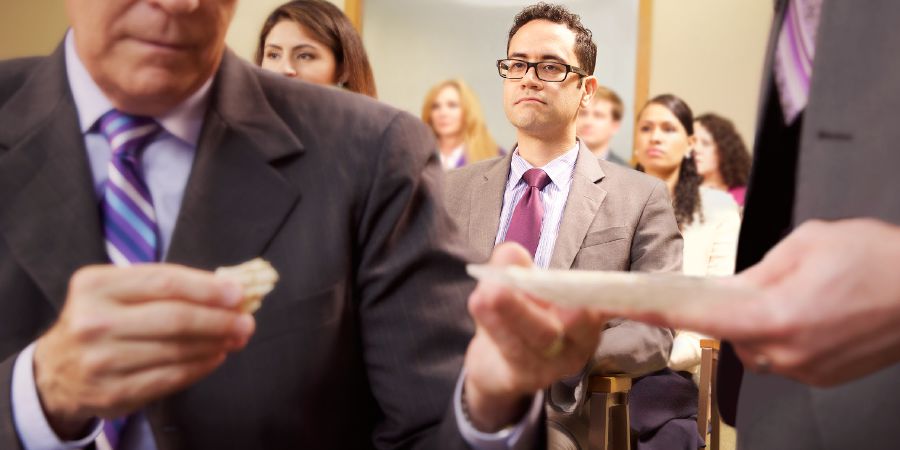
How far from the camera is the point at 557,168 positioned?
235cm

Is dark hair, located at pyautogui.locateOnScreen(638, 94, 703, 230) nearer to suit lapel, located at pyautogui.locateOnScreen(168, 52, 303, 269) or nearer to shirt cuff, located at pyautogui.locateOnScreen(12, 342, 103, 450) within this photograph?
suit lapel, located at pyautogui.locateOnScreen(168, 52, 303, 269)

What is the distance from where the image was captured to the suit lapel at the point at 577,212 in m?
2.14

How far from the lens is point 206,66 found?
90 cm

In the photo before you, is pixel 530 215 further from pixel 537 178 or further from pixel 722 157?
pixel 722 157

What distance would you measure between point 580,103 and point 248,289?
1925 mm

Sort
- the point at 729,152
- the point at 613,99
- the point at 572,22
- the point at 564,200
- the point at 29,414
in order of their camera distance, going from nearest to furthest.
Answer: the point at 29,414
the point at 564,200
the point at 572,22
the point at 729,152
the point at 613,99

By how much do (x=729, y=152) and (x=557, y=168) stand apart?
2.32 metres

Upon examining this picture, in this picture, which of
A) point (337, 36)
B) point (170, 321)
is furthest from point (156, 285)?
point (337, 36)

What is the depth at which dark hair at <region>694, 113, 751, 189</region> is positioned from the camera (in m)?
4.29

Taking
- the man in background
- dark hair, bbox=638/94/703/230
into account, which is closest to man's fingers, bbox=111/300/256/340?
dark hair, bbox=638/94/703/230

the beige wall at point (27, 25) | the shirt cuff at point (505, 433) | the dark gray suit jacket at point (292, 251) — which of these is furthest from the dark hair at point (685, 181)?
the beige wall at point (27, 25)

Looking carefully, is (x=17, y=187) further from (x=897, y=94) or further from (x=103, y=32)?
(x=897, y=94)

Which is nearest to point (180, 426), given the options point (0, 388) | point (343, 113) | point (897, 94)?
point (0, 388)

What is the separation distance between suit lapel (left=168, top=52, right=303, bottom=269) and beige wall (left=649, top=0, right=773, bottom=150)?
13.6 ft
